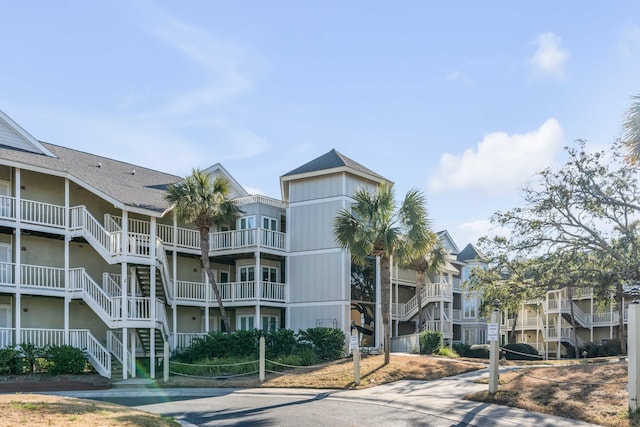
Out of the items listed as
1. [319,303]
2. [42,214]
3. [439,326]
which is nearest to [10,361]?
[42,214]

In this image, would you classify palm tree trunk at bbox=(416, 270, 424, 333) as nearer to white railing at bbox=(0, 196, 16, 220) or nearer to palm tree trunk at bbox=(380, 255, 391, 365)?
palm tree trunk at bbox=(380, 255, 391, 365)

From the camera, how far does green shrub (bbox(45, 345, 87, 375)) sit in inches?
958

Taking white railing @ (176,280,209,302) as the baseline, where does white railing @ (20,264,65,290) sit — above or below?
above

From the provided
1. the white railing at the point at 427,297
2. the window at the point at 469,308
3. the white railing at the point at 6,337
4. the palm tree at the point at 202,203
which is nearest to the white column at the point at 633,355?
the palm tree at the point at 202,203

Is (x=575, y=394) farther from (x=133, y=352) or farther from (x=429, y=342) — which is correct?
(x=429, y=342)

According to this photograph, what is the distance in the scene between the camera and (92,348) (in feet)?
86.7

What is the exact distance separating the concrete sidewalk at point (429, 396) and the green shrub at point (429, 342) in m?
8.85

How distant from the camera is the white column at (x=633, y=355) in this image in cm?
1336

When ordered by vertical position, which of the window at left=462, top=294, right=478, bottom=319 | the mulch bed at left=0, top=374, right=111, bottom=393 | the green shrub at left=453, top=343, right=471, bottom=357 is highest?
the mulch bed at left=0, top=374, right=111, bottom=393

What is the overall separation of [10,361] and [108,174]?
10.6m

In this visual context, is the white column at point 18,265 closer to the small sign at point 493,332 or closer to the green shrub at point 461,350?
the small sign at point 493,332

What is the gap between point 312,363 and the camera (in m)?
26.9

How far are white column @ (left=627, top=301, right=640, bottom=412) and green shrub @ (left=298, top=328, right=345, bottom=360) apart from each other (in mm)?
16505

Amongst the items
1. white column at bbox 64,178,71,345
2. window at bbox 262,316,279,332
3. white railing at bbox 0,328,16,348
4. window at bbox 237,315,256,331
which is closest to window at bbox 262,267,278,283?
window at bbox 262,316,279,332
